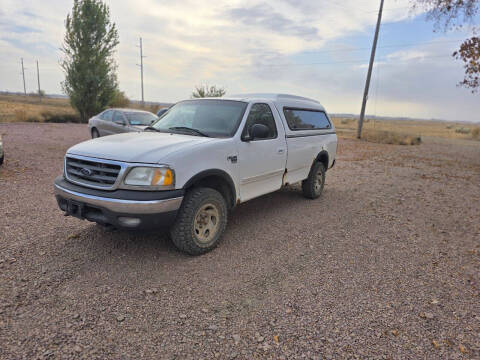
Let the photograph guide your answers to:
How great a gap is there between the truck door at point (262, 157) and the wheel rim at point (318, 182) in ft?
5.29

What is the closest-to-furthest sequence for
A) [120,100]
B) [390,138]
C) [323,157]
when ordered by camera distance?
[323,157], [390,138], [120,100]

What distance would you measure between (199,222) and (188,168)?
2.41 feet

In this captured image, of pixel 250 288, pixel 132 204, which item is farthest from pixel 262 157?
pixel 132 204

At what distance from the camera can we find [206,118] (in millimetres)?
4523

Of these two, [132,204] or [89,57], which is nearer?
[132,204]

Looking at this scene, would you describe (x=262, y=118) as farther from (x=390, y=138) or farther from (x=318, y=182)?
(x=390, y=138)

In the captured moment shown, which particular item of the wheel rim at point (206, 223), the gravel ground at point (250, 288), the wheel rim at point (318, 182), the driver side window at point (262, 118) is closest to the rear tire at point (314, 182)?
the wheel rim at point (318, 182)

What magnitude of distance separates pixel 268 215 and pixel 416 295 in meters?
2.68

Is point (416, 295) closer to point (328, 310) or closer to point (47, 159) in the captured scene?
point (328, 310)

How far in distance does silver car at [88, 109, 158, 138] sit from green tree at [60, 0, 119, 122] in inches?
565

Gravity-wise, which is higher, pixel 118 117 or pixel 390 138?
pixel 118 117

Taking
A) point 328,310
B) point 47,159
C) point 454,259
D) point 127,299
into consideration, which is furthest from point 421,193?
point 47,159

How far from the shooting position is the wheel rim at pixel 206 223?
3.77m

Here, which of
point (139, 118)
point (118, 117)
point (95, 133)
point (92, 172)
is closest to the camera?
point (92, 172)
